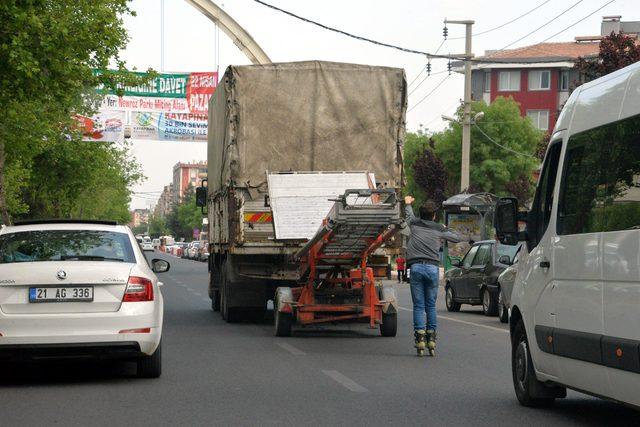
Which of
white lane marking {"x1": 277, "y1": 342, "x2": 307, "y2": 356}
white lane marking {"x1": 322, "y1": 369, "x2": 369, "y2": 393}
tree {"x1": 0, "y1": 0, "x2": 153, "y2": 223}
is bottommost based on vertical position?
white lane marking {"x1": 277, "y1": 342, "x2": 307, "y2": 356}

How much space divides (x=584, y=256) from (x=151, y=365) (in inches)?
197

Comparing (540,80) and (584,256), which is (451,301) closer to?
(584,256)

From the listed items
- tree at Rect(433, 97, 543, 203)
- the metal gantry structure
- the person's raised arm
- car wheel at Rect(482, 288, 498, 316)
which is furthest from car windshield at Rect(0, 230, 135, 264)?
tree at Rect(433, 97, 543, 203)

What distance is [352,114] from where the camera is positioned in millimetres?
18641

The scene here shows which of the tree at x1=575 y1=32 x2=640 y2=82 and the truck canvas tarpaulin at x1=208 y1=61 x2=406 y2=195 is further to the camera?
the tree at x1=575 y1=32 x2=640 y2=82

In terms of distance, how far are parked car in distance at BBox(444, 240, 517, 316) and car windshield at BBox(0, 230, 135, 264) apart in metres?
12.1

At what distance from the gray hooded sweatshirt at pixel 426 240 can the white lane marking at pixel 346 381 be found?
225 cm

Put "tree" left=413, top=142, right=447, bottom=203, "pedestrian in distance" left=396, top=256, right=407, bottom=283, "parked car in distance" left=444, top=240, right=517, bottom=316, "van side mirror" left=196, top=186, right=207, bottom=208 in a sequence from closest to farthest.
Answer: "parked car in distance" left=444, top=240, right=517, bottom=316, "van side mirror" left=196, top=186, right=207, bottom=208, "pedestrian in distance" left=396, top=256, right=407, bottom=283, "tree" left=413, top=142, right=447, bottom=203

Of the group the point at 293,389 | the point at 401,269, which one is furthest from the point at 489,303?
the point at 401,269

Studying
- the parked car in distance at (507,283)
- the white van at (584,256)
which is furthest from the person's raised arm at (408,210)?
the white van at (584,256)

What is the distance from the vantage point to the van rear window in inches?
278

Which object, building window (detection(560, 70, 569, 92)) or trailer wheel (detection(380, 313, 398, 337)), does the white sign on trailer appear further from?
building window (detection(560, 70, 569, 92))

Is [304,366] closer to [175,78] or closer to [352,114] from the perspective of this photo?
[352,114]

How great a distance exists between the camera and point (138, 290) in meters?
10.7
